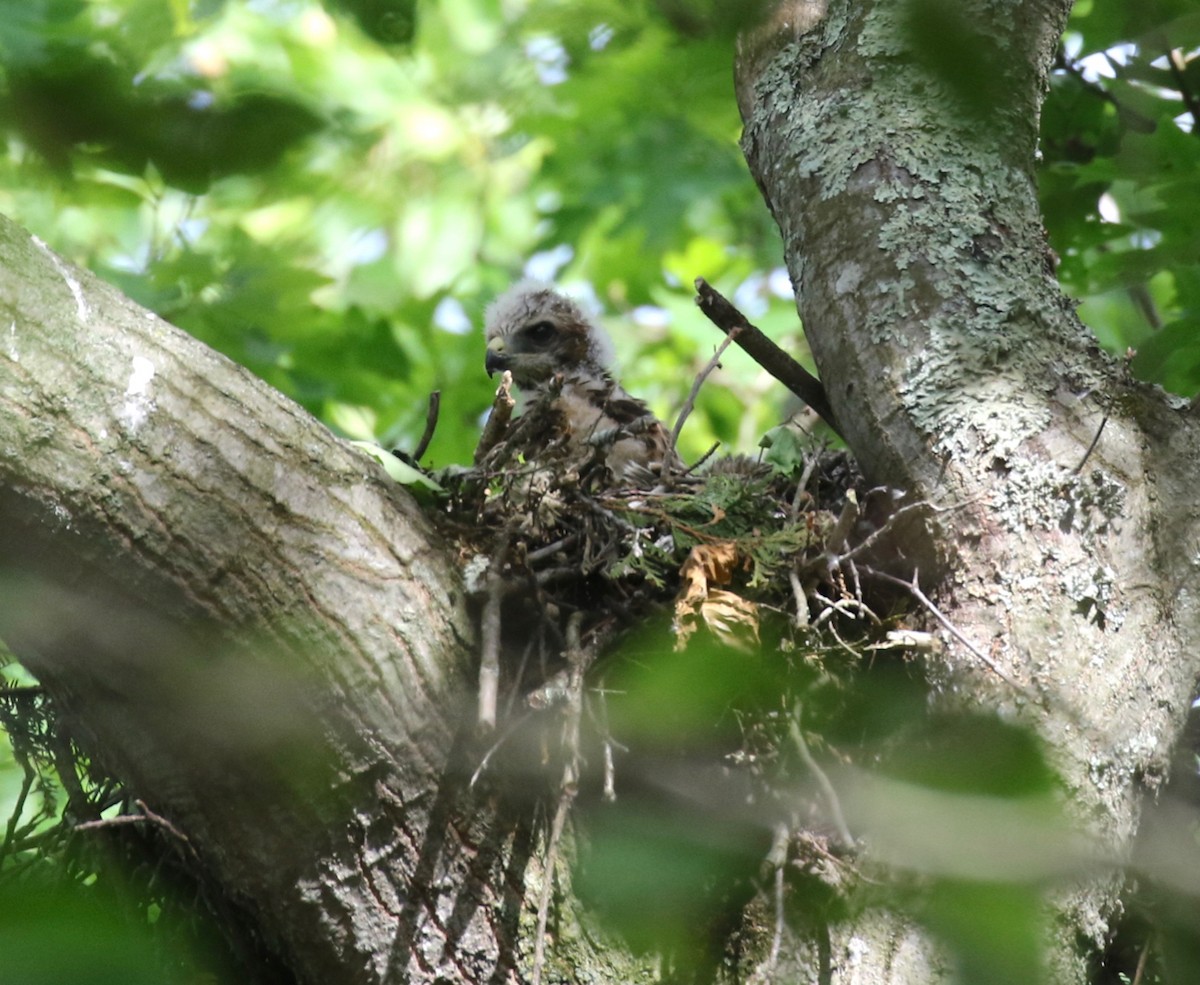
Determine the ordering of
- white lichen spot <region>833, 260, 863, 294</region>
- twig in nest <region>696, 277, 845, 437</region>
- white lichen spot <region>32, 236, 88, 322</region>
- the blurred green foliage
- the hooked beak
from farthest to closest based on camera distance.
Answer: the hooked beak < twig in nest <region>696, 277, 845, 437</region> < white lichen spot <region>833, 260, 863, 294</region> < white lichen spot <region>32, 236, 88, 322</region> < the blurred green foliage

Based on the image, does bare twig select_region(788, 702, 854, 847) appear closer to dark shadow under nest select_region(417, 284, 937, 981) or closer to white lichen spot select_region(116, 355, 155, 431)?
dark shadow under nest select_region(417, 284, 937, 981)

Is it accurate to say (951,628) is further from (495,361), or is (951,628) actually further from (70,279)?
(495,361)

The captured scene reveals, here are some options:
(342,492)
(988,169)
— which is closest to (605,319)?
(988,169)

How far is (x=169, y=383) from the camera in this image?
2221 mm

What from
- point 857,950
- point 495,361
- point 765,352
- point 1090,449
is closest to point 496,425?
point 765,352

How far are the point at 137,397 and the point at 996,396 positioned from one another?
1.75m

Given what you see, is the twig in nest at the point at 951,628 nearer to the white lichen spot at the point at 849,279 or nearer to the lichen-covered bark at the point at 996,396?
the lichen-covered bark at the point at 996,396

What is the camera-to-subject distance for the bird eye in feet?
18.2

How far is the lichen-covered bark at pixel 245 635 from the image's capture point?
2.12m

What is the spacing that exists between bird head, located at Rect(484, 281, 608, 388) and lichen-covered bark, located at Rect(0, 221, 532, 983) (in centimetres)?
304

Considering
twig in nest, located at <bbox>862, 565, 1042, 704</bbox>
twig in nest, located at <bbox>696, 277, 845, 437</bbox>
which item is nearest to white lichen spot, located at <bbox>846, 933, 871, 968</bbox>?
twig in nest, located at <bbox>862, 565, 1042, 704</bbox>

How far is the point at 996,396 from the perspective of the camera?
267 centimetres

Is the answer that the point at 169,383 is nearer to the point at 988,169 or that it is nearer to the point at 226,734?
the point at 226,734

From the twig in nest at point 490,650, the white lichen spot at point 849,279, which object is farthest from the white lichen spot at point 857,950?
the white lichen spot at point 849,279
